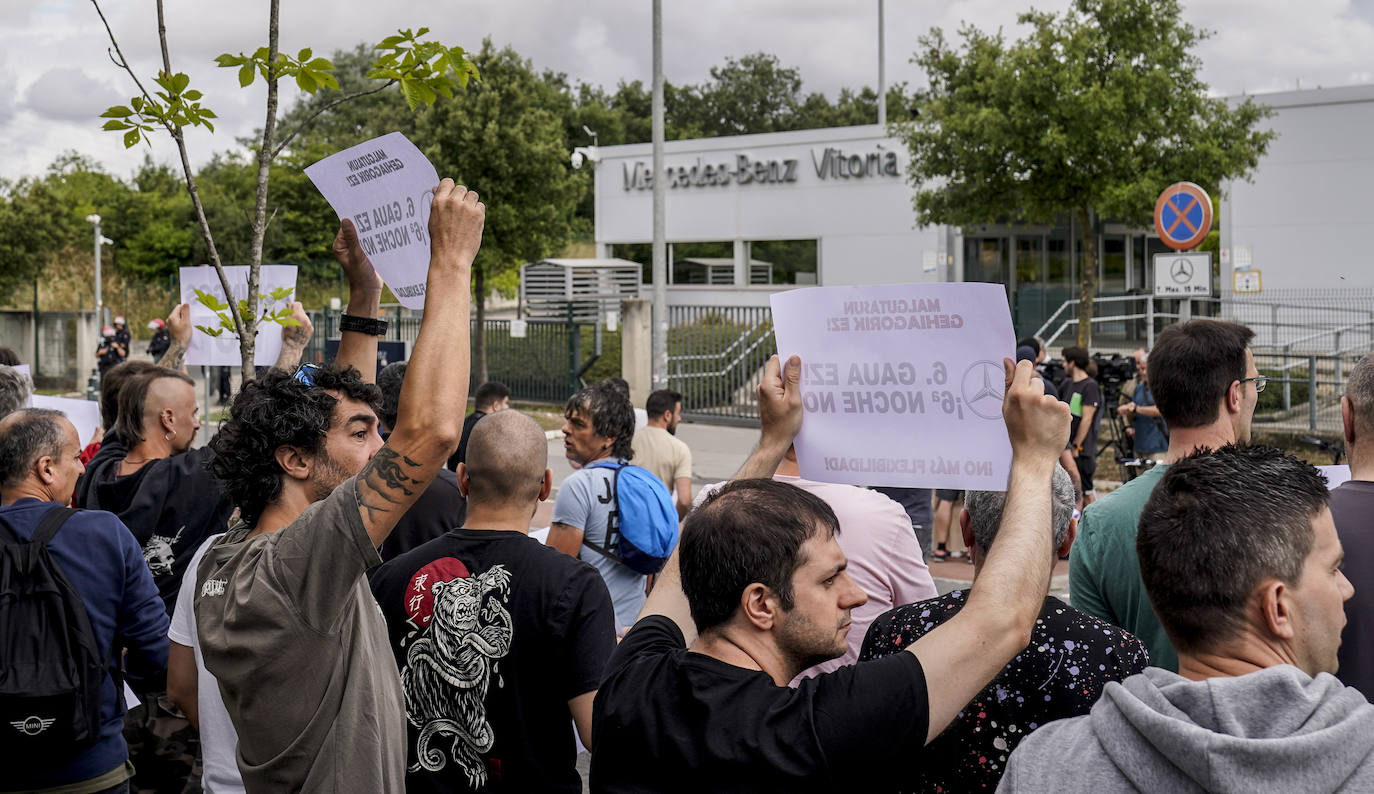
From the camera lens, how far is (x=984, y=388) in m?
2.63

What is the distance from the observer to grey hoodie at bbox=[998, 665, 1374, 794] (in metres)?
1.65

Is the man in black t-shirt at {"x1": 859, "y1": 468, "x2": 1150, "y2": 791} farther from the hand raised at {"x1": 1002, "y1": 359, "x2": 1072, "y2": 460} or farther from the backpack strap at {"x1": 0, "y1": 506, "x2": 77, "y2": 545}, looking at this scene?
the backpack strap at {"x1": 0, "y1": 506, "x2": 77, "y2": 545}

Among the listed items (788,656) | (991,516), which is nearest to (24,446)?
(788,656)

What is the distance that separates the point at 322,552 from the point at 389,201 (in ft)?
3.86

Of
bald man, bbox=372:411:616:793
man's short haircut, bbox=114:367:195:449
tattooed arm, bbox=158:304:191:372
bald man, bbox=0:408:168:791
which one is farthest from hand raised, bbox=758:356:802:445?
tattooed arm, bbox=158:304:191:372

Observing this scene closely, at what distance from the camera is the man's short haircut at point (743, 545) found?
2195 millimetres

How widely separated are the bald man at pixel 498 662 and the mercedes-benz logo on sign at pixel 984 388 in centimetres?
112

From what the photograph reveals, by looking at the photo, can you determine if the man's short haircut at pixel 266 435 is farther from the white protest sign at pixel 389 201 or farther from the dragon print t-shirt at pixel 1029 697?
the dragon print t-shirt at pixel 1029 697

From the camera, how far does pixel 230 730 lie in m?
3.13

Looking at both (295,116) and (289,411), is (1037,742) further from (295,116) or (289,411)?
(295,116)

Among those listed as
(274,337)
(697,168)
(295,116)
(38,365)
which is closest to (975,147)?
(697,168)

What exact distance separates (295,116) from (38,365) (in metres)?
41.2

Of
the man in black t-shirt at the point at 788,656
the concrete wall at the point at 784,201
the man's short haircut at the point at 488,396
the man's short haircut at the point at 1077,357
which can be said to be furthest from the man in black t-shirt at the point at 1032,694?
the concrete wall at the point at 784,201

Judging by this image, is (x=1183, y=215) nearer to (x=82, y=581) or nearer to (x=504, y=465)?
(x=504, y=465)
